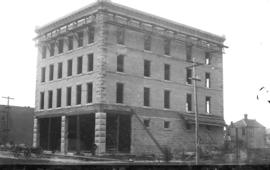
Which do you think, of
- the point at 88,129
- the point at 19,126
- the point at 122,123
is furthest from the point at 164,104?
the point at 19,126

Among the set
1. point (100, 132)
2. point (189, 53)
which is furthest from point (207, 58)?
point (100, 132)

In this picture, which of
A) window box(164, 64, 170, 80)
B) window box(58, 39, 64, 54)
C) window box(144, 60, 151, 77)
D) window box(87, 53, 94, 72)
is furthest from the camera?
window box(164, 64, 170, 80)

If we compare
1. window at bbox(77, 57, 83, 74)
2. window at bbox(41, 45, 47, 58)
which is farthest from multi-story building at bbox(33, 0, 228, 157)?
window at bbox(41, 45, 47, 58)

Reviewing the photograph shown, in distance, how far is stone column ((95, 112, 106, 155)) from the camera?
32.8 metres

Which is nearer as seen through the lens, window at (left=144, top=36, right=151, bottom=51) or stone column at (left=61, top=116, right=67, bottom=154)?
stone column at (left=61, top=116, right=67, bottom=154)

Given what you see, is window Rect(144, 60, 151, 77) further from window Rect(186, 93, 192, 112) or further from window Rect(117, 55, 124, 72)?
window Rect(186, 93, 192, 112)

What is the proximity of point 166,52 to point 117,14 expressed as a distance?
750 cm

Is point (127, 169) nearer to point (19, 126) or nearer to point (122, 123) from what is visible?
point (122, 123)

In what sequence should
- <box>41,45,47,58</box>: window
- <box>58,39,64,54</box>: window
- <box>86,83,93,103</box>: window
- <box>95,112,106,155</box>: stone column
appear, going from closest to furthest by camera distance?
<box>95,112,106,155</box>: stone column, <box>86,83,93,103</box>: window, <box>58,39,64,54</box>: window, <box>41,45,47,58</box>: window

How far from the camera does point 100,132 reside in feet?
108

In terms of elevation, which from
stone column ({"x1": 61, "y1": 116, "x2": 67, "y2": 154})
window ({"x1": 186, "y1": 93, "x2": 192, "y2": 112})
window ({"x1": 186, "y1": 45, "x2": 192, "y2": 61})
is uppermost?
window ({"x1": 186, "y1": 45, "x2": 192, "y2": 61})

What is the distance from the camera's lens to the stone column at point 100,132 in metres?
32.8

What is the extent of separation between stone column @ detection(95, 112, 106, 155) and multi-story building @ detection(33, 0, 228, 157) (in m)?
0.08

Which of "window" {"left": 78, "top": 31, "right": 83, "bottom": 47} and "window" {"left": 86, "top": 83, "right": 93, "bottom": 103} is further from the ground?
"window" {"left": 78, "top": 31, "right": 83, "bottom": 47}
